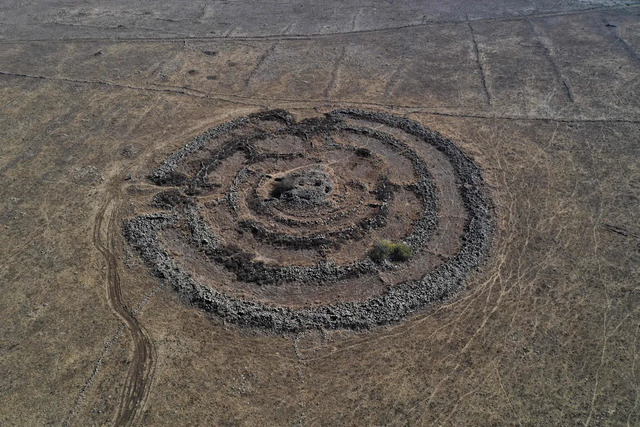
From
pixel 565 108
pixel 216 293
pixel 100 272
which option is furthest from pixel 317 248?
pixel 565 108

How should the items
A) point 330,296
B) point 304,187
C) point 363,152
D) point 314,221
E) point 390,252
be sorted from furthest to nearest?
point 363,152 → point 304,187 → point 314,221 → point 390,252 → point 330,296

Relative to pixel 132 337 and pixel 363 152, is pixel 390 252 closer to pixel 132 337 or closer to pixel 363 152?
pixel 363 152

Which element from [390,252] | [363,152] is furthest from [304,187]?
[390,252]

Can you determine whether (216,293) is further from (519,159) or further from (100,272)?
(519,159)

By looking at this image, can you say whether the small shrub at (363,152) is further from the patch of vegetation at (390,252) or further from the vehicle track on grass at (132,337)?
the vehicle track on grass at (132,337)

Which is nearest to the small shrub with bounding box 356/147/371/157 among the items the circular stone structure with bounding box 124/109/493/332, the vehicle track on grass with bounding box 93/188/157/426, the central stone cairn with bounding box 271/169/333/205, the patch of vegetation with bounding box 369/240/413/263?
the circular stone structure with bounding box 124/109/493/332
